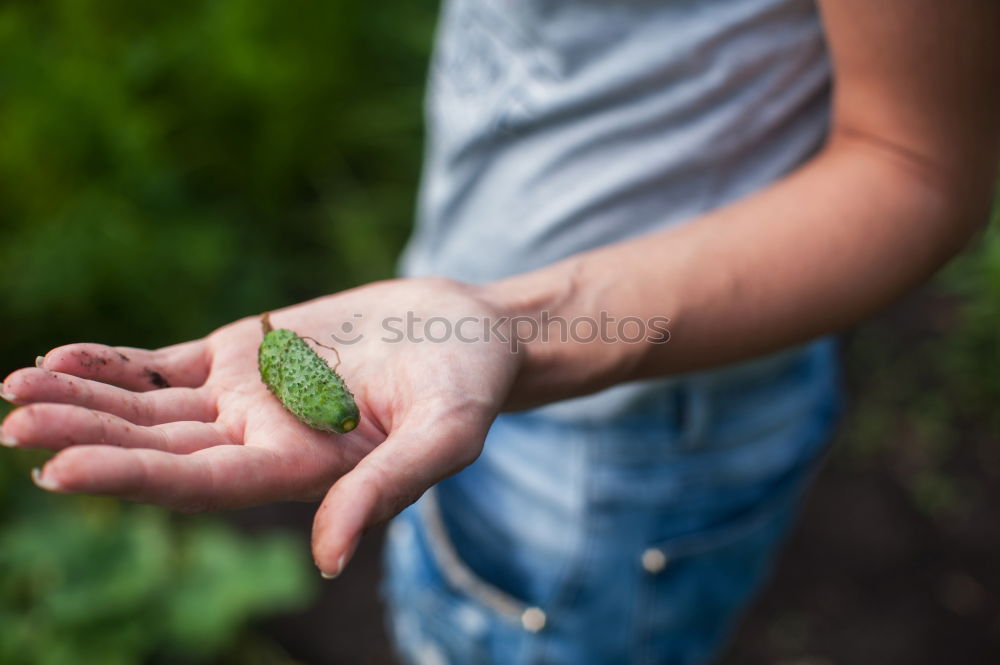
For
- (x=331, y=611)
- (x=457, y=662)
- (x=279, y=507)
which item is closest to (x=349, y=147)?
(x=279, y=507)

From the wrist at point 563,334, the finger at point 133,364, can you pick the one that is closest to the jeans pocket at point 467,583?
the wrist at point 563,334

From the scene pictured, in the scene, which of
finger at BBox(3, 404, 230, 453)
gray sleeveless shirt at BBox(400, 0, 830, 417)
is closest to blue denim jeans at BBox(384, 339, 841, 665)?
gray sleeveless shirt at BBox(400, 0, 830, 417)

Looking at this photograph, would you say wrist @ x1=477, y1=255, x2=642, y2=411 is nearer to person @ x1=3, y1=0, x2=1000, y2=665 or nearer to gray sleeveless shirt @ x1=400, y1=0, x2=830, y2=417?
person @ x1=3, y1=0, x2=1000, y2=665

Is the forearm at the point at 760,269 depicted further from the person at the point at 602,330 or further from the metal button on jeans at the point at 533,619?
the metal button on jeans at the point at 533,619

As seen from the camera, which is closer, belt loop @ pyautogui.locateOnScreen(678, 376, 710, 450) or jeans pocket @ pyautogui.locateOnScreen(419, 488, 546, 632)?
belt loop @ pyautogui.locateOnScreen(678, 376, 710, 450)

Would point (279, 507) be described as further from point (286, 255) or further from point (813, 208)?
point (813, 208)

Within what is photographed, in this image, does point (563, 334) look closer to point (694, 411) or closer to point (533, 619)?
point (694, 411)
